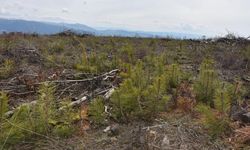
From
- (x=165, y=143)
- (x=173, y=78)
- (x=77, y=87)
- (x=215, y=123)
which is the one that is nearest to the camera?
(x=165, y=143)

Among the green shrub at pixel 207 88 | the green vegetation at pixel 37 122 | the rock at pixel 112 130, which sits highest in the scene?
the green shrub at pixel 207 88

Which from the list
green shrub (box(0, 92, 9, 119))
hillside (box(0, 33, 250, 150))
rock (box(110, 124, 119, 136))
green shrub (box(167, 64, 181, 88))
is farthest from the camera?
green shrub (box(167, 64, 181, 88))

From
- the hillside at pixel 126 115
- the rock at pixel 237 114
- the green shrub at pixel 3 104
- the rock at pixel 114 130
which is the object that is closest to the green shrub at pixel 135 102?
the hillside at pixel 126 115

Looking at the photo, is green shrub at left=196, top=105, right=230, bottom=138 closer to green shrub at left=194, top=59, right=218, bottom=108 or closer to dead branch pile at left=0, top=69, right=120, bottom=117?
green shrub at left=194, top=59, right=218, bottom=108

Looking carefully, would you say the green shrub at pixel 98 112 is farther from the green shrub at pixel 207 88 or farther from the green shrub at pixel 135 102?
the green shrub at pixel 207 88

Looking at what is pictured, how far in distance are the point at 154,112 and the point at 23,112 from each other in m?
1.37

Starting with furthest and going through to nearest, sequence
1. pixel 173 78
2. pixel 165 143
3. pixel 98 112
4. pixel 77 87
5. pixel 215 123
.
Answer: pixel 77 87 → pixel 173 78 → pixel 98 112 → pixel 215 123 → pixel 165 143

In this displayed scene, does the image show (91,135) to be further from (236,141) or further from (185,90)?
(185,90)

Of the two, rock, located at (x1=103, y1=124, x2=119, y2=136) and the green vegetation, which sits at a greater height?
the green vegetation

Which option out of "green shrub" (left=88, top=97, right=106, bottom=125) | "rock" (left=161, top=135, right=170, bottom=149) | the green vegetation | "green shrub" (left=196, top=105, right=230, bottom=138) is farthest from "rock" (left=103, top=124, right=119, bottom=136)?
"green shrub" (left=196, top=105, right=230, bottom=138)

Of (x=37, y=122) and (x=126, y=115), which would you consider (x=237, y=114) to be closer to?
(x=126, y=115)

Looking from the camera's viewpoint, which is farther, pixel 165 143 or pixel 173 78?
pixel 173 78

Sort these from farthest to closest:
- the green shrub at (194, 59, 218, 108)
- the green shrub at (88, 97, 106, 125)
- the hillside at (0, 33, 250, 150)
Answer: the green shrub at (194, 59, 218, 108), the green shrub at (88, 97, 106, 125), the hillside at (0, 33, 250, 150)

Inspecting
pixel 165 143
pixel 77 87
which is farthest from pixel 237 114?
pixel 77 87
